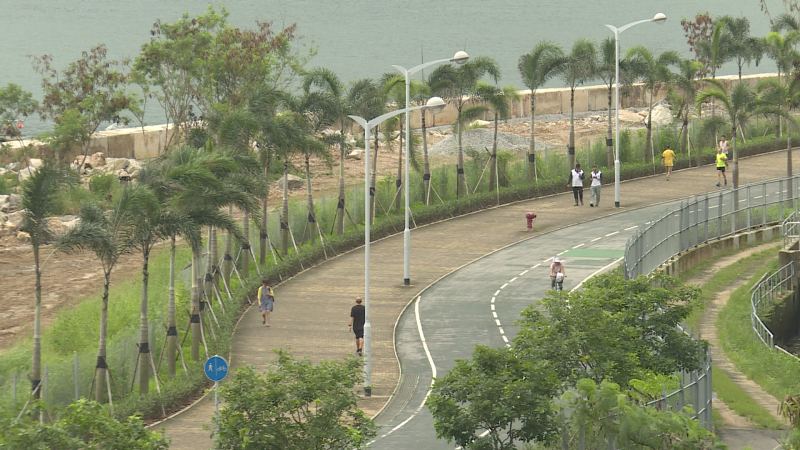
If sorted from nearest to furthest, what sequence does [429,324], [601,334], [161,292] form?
1. [601,334]
2. [429,324]
3. [161,292]

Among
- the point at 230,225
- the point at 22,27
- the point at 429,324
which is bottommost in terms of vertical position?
the point at 429,324

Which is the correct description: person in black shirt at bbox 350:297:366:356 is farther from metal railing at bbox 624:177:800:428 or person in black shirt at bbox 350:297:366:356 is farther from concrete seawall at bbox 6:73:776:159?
concrete seawall at bbox 6:73:776:159

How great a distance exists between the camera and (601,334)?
107 feet

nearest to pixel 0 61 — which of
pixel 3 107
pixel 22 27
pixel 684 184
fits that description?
pixel 22 27

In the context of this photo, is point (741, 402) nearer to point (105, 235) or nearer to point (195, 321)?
point (195, 321)

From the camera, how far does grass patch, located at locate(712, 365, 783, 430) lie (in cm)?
3666

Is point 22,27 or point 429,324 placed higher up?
point 22,27

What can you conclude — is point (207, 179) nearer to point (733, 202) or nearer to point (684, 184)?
point (733, 202)

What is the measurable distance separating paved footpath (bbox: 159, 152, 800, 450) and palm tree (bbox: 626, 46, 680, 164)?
9.65ft

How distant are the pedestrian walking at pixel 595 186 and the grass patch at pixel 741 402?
2143 cm

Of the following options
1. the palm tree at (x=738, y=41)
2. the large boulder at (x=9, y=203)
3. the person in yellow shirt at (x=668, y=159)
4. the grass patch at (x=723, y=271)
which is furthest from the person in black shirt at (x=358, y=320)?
the palm tree at (x=738, y=41)

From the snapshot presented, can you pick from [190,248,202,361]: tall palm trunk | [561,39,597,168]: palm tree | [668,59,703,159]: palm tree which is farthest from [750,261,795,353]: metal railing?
[668,59,703,159]: palm tree

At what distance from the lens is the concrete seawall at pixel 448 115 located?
8369cm

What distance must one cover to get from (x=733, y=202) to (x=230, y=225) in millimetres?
24673
